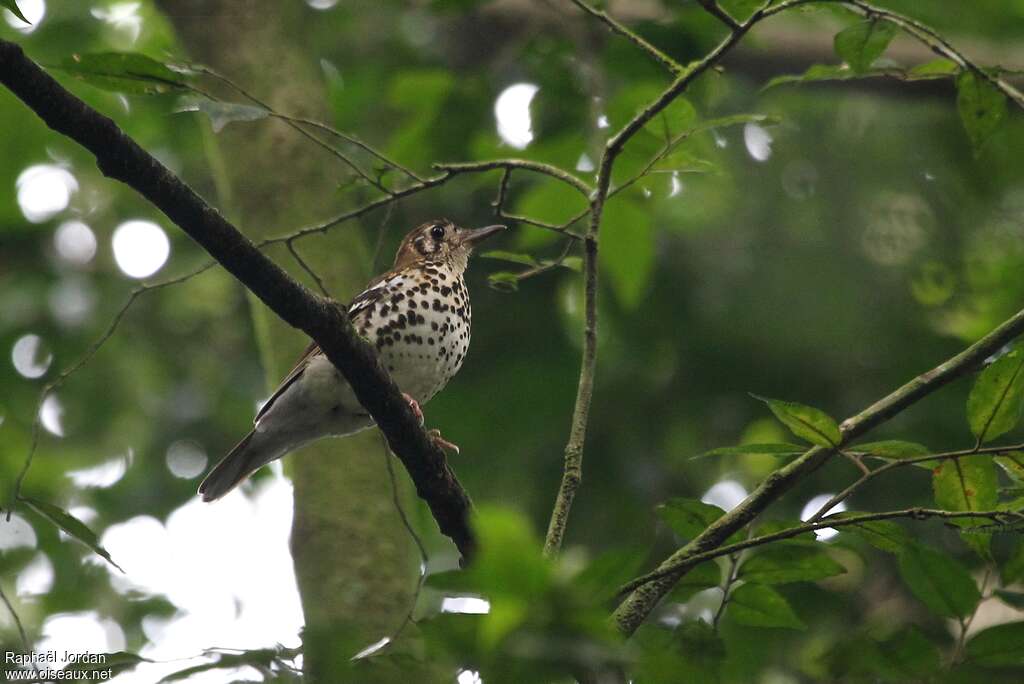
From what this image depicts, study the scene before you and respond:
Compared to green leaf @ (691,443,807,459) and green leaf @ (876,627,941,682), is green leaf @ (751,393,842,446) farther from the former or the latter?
green leaf @ (876,627,941,682)

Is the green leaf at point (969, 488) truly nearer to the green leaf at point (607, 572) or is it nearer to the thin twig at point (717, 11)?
the green leaf at point (607, 572)

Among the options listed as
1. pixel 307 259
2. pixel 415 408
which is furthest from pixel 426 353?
pixel 307 259

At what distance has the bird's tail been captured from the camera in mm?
5348

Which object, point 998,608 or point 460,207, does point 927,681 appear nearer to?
point 998,608

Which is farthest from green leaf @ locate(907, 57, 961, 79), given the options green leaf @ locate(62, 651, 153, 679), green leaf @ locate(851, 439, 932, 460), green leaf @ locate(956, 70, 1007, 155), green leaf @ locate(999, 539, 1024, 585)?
green leaf @ locate(62, 651, 153, 679)

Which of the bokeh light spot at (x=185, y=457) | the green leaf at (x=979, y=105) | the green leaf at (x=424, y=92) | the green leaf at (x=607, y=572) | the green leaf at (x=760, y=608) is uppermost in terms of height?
the bokeh light spot at (x=185, y=457)

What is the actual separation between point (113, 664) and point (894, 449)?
170 cm

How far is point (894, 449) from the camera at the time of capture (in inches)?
110

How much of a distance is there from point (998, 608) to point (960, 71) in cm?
460

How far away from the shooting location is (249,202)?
605 cm

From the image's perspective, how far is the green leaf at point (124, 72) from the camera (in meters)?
3.34

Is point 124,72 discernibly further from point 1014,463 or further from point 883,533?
point 1014,463

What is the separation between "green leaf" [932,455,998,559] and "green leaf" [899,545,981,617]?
0.28 ft

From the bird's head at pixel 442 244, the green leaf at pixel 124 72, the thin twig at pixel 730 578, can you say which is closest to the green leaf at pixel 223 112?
the green leaf at pixel 124 72
